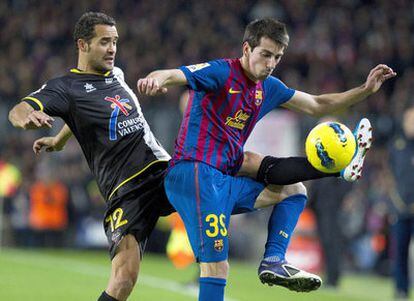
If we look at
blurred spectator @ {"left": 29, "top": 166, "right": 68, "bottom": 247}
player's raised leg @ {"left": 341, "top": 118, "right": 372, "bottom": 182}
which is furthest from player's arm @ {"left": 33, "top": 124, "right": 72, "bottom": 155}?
blurred spectator @ {"left": 29, "top": 166, "right": 68, "bottom": 247}

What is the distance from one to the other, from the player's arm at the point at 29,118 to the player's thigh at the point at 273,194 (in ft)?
5.16

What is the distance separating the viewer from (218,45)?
795 inches

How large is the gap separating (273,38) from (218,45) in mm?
14199

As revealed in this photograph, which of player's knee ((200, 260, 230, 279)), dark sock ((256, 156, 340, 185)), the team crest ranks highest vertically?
dark sock ((256, 156, 340, 185))

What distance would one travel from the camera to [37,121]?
18.1 feet

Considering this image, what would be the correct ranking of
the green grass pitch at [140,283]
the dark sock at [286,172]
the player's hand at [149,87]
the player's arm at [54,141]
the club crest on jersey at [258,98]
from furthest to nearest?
the green grass pitch at [140,283] → the player's arm at [54,141] → the club crest on jersey at [258,98] → the dark sock at [286,172] → the player's hand at [149,87]

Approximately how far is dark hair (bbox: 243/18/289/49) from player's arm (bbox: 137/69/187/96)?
555mm

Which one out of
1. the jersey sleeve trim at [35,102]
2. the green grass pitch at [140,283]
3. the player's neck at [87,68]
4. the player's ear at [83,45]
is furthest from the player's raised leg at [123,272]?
the green grass pitch at [140,283]

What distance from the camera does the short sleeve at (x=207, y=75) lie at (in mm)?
5977

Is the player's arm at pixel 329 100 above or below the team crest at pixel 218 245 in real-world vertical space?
above

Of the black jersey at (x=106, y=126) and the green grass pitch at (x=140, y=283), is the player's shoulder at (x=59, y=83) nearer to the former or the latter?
the black jersey at (x=106, y=126)

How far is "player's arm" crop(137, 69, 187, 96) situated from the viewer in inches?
208

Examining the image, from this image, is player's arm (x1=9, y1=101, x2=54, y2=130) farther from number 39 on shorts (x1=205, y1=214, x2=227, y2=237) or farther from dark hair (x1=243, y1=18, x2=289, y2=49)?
dark hair (x1=243, y1=18, x2=289, y2=49)

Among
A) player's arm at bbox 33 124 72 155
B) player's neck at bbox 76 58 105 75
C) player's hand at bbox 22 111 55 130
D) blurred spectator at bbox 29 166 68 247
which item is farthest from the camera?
blurred spectator at bbox 29 166 68 247
